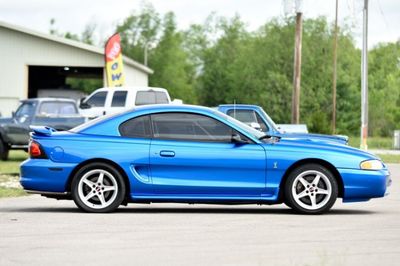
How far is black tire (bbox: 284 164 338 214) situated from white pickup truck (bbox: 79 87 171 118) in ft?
68.4

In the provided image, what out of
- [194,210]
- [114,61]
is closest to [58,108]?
[114,61]

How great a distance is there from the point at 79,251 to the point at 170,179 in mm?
3837

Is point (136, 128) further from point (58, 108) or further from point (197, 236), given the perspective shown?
point (58, 108)

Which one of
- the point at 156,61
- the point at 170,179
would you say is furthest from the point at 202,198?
the point at 156,61

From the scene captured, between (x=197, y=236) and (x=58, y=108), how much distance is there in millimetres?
21498

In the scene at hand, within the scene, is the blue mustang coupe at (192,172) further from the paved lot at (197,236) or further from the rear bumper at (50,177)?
the paved lot at (197,236)

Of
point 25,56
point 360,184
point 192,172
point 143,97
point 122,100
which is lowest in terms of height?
point 360,184

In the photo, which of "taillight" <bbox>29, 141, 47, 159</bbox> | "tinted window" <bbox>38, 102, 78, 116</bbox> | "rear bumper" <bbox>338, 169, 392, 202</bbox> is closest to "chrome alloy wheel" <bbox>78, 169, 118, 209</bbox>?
"taillight" <bbox>29, 141, 47, 159</bbox>

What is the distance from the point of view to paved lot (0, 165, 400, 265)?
30.2 feet

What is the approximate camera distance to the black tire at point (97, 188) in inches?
523

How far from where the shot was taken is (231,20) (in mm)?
130875

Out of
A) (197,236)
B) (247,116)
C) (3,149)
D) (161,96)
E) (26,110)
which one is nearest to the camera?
(197,236)

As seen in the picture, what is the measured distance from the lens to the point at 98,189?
13.3m

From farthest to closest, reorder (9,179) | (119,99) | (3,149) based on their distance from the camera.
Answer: (119,99), (3,149), (9,179)
